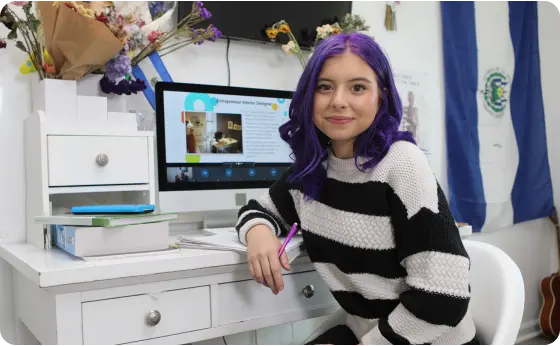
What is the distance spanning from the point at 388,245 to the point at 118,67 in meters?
0.87

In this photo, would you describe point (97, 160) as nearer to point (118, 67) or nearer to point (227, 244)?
point (118, 67)

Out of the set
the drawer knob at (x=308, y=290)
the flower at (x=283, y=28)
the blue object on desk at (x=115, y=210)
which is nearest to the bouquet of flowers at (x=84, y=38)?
the blue object on desk at (x=115, y=210)

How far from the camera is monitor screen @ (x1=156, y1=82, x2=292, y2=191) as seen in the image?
4.78ft

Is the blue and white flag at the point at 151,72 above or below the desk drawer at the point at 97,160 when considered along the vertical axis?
above

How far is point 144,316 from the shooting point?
3.26 feet

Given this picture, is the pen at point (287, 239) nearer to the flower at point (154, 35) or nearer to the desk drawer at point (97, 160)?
the desk drawer at point (97, 160)

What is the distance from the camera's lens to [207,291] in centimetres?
107

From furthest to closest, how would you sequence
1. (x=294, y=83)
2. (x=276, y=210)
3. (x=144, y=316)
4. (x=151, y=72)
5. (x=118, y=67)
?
(x=294, y=83) → (x=151, y=72) → (x=118, y=67) → (x=276, y=210) → (x=144, y=316)

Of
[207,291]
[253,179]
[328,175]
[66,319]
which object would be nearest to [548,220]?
[253,179]

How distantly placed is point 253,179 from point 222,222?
19 cm

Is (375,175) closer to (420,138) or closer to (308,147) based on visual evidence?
(308,147)

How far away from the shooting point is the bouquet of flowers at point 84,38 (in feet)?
3.97

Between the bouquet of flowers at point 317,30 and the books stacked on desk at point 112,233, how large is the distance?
38.6 inches

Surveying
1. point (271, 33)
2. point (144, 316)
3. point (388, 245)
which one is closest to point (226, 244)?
point (144, 316)
